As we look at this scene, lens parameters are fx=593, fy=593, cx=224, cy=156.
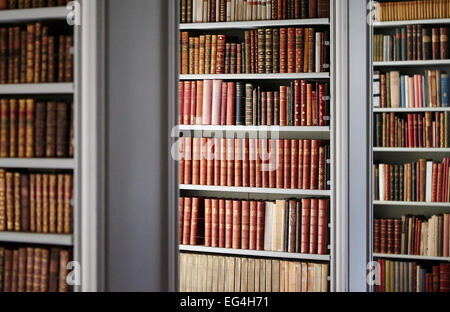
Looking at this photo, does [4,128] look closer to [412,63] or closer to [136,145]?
[136,145]

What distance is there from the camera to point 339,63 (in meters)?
2.99

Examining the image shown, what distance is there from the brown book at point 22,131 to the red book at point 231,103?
2.00m

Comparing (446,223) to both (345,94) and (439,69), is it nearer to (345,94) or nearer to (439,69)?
Answer: (439,69)

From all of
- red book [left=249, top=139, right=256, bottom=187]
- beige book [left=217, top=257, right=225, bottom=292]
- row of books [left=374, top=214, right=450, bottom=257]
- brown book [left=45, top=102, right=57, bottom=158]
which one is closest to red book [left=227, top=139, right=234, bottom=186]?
red book [left=249, top=139, right=256, bottom=187]

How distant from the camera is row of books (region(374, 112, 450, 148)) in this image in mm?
3918

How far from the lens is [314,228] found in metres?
3.29

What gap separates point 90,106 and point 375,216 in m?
3.26

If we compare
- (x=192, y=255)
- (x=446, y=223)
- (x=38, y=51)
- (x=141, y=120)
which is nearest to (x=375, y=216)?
(x=446, y=223)

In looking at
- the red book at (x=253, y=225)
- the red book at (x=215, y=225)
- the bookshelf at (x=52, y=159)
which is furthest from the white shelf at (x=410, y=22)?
the bookshelf at (x=52, y=159)

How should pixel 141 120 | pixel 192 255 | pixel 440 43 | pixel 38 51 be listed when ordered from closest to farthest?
pixel 38 51 → pixel 141 120 → pixel 192 255 → pixel 440 43

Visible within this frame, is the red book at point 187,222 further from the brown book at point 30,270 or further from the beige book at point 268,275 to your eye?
the brown book at point 30,270

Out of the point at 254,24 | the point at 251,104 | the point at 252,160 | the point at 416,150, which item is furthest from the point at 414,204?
the point at 254,24

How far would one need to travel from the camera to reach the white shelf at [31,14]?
4.79 ft

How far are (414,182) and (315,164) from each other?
1.07 metres
